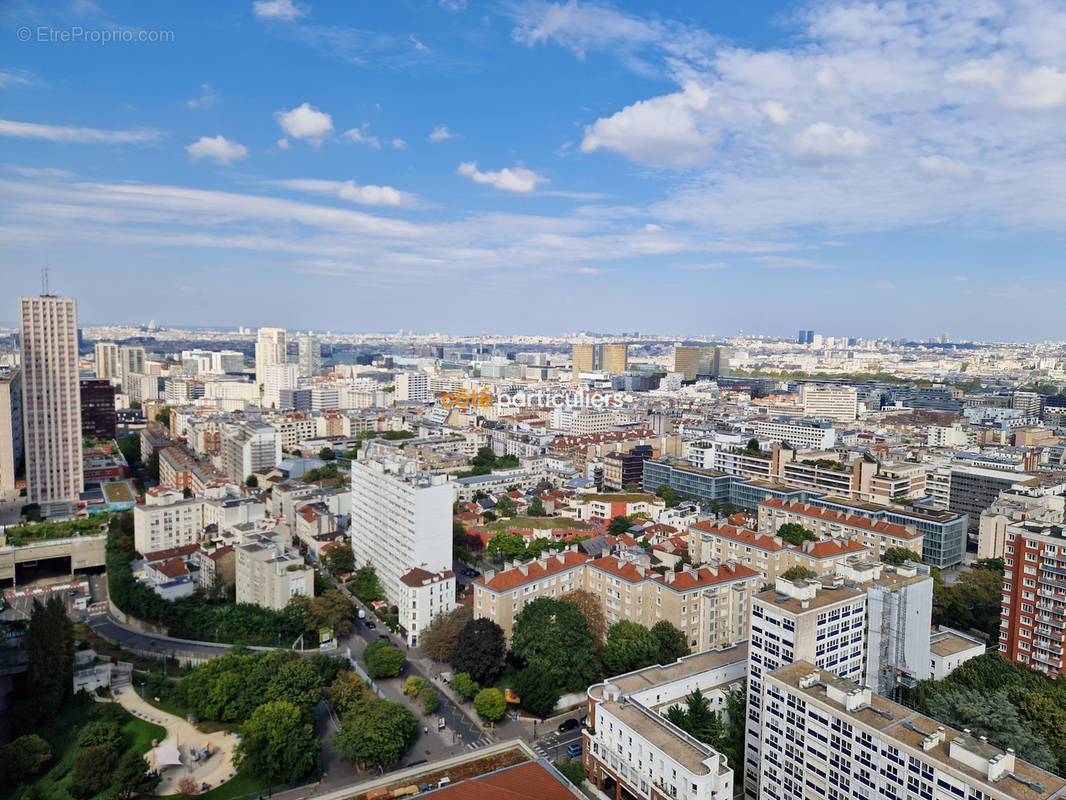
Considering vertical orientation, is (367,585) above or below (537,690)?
above

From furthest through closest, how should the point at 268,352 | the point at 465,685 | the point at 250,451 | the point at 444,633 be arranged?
the point at 268,352 < the point at 250,451 < the point at 444,633 < the point at 465,685

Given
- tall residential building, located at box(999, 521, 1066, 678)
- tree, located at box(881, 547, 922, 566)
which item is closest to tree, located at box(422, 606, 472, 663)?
tree, located at box(881, 547, 922, 566)

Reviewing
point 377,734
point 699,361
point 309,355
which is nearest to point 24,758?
point 377,734

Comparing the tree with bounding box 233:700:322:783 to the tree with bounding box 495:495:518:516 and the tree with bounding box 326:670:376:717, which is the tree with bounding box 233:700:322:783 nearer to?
the tree with bounding box 326:670:376:717

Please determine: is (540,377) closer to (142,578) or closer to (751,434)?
(751,434)

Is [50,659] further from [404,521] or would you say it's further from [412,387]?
[412,387]

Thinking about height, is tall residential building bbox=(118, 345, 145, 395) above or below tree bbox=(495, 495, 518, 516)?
above

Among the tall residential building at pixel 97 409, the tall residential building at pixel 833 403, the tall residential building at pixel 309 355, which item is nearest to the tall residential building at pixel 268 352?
the tall residential building at pixel 309 355

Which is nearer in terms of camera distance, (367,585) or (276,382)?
(367,585)
